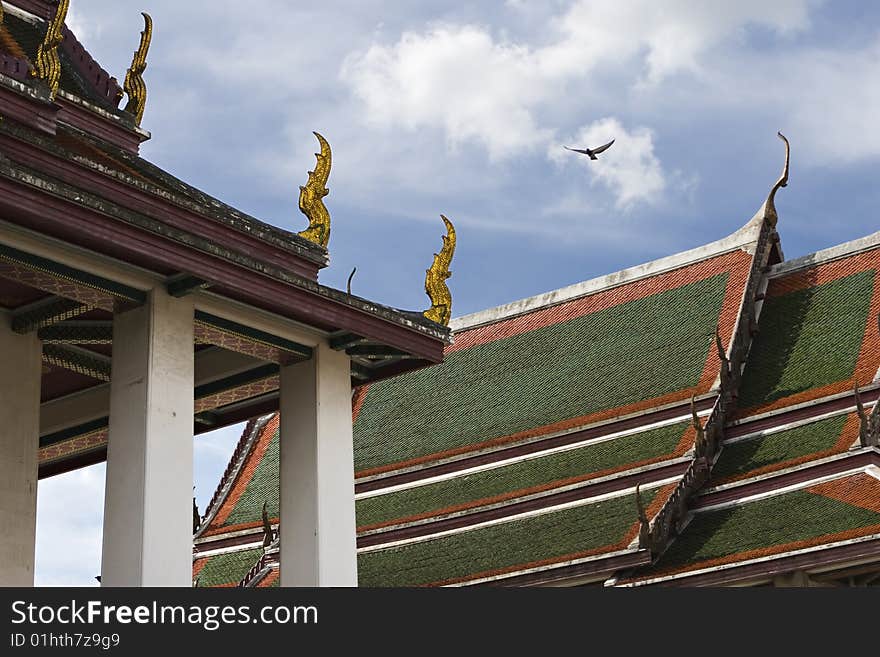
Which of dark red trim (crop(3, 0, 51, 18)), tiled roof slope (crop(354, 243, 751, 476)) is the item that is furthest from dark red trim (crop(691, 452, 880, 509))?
dark red trim (crop(3, 0, 51, 18))

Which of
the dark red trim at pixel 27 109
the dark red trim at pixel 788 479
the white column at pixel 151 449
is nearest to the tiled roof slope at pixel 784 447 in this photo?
the dark red trim at pixel 788 479

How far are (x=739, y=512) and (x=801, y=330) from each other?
12.7 ft

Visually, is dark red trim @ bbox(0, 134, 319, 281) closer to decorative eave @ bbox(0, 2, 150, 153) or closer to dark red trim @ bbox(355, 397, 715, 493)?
decorative eave @ bbox(0, 2, 150, 153)

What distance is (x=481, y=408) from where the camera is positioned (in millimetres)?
22641

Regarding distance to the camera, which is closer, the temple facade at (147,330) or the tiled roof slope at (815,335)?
the temple facade at (147,330)

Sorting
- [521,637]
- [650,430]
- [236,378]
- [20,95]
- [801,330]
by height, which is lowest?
[521,637]

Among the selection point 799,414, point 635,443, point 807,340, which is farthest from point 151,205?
point 807,340

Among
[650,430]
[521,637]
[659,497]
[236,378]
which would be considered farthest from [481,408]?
[521,637]

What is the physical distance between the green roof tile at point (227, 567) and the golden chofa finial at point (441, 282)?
463 inches

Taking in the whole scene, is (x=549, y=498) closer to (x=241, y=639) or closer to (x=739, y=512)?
(x=739, y=512)

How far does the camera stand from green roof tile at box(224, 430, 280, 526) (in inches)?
894

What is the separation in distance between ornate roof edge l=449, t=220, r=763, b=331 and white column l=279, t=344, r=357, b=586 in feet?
45.0

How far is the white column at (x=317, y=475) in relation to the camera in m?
9.23

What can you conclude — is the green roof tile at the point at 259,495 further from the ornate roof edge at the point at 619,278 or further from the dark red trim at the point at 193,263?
the dark red trim at the point at 193,263
